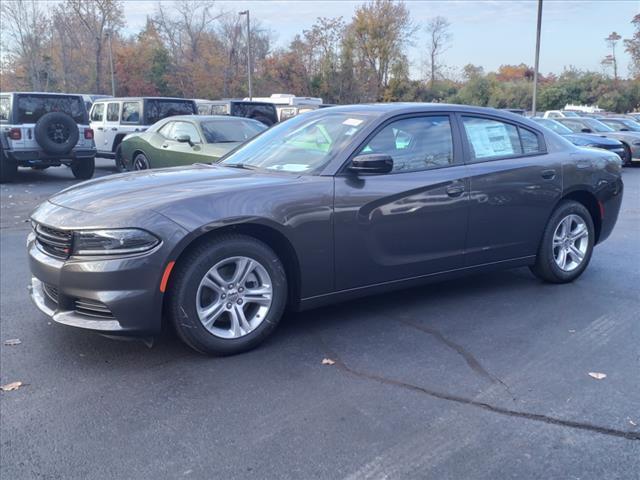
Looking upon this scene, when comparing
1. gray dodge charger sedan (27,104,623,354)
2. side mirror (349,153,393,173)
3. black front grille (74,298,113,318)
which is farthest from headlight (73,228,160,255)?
side mirror (349,153,393,173)

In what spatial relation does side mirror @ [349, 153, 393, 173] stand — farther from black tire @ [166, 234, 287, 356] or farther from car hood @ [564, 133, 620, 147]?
car hood @ [564, 133, 620, 147]

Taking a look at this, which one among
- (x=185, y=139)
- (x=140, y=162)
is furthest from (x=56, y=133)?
(x=185, y=139)

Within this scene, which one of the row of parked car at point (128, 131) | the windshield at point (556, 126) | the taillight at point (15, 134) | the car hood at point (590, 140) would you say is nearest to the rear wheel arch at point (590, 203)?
the row of parked car at point (128, 131)

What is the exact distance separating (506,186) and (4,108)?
1132cm

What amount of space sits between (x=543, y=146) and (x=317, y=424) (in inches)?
132

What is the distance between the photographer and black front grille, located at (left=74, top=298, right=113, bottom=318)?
3447 mm

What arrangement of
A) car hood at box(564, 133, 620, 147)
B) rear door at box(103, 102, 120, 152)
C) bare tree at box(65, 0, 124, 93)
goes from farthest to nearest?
1. bare tree at box(65, 0, 124, 93)
2. rear door at box(103, 102, 120, 152)
3. car hood at box(564, 133, 620, 147)

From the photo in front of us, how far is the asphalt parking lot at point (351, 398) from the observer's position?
2.64 metres

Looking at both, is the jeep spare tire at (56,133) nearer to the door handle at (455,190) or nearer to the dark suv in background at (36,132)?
the dark suv in background at (36,132)

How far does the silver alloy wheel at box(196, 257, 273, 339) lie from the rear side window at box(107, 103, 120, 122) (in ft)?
44.2

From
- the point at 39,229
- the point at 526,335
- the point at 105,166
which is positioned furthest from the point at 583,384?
the point at 105,166

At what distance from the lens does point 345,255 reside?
13.3ft

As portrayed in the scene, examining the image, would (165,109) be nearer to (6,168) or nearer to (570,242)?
(6,168)

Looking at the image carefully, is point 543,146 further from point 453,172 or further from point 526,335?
point 526,335
